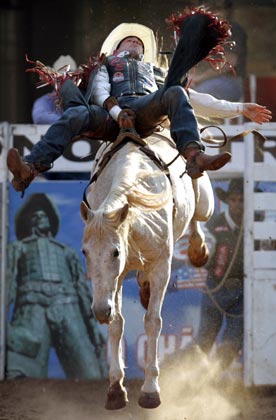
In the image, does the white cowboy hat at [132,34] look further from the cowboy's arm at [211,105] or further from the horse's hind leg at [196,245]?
the horse's hind leg at [196,245]

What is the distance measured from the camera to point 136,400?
27.2ft

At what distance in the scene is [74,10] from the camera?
412 inches

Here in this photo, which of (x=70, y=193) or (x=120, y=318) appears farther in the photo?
(x=70, y=193)

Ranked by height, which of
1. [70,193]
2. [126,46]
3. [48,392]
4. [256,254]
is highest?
[126,46]

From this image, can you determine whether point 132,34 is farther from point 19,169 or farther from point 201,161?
point 19,169

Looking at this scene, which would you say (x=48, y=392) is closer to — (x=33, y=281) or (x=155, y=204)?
(x=33, y=281)

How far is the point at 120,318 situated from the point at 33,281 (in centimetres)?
288

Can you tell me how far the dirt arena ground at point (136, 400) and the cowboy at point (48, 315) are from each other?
0.16 metres

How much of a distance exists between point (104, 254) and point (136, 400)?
3.14 m

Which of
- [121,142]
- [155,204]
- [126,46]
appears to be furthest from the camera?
[126,46]

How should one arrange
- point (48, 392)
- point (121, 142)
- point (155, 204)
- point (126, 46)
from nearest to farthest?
Answer: point (155, 204) < point (121, 142) < point (126, 46) < point (48, 392)

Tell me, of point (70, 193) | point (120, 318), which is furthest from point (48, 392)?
point (120, 318)

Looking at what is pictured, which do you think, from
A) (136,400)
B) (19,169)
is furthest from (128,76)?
(136,400)

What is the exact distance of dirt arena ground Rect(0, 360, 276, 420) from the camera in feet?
26.1
